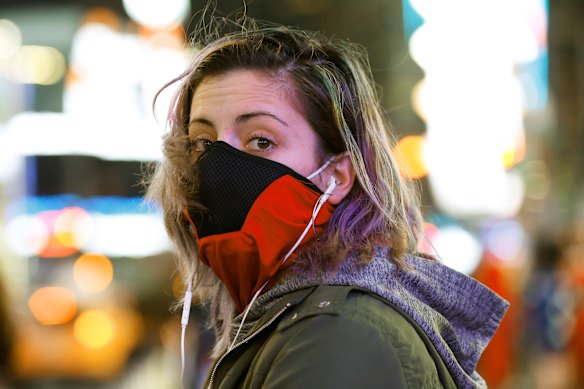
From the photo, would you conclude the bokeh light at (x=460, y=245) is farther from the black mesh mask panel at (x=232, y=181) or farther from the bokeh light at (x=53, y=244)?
the black mesh mask panel at (x=232, y=181)

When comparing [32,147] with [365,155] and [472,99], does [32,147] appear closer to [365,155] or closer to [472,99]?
[472,99]

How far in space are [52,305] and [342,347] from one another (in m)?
→ 6.48

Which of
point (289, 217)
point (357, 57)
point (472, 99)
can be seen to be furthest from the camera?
point (472, 99)

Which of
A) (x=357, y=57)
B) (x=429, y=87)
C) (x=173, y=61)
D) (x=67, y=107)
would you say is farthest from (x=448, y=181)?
(x=357, y=57)

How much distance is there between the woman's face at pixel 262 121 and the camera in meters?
2.08

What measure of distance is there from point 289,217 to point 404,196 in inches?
15.6

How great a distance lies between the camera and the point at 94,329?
7801mm

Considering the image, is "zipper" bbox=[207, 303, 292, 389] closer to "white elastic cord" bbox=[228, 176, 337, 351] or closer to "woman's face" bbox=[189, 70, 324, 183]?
"white elastic cord" bbox=[228, 176, 337, 351]

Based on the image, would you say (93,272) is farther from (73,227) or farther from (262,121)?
(262,121)

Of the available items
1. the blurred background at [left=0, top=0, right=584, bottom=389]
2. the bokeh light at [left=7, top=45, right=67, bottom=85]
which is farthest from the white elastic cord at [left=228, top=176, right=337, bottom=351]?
the bokeh light at [left=7, top=45, right=67, bottom=85]

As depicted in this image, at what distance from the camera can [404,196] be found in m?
2.27

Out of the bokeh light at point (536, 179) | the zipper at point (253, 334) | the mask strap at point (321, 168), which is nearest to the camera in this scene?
the zipper at point (253, 334)

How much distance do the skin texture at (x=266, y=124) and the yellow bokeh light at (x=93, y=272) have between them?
20.2 feet

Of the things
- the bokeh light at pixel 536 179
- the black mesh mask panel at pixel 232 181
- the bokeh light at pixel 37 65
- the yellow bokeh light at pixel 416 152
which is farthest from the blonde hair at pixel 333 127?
the bokeh light at pixel 536 179
